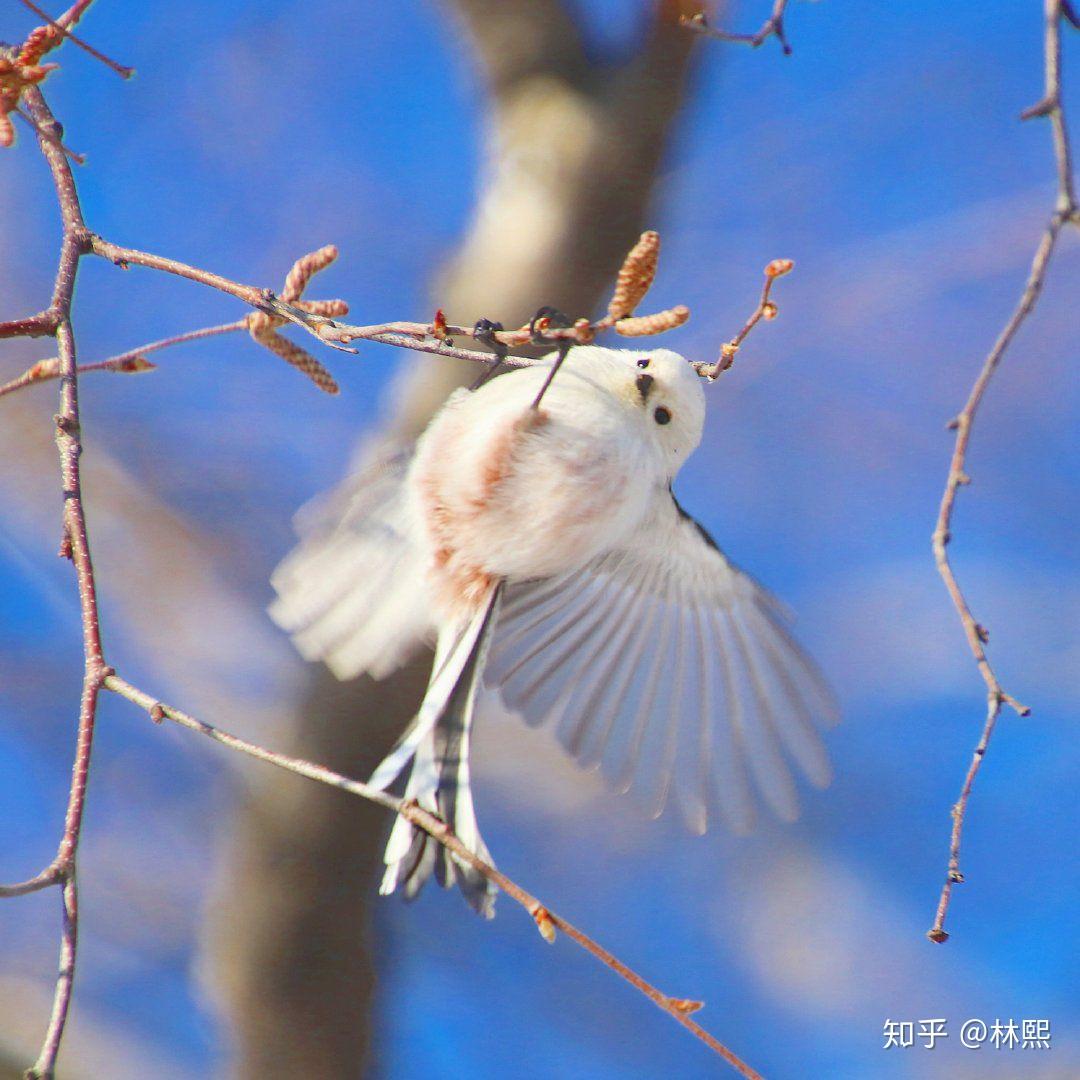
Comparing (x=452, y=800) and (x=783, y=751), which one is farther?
(x=783, y=751)

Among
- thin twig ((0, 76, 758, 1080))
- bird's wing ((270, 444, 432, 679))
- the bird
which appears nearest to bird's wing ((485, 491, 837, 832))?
the bird

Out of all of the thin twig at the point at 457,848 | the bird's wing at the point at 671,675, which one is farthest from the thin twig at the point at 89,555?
the bird's wing at the point at 671,675

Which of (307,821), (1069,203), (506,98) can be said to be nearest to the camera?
(1069,203)

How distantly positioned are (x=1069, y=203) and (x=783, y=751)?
33.9 inches

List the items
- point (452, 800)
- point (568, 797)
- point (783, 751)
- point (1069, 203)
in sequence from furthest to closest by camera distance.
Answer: point (568, 797)
point (783, 751)
point (452, 800)
point (1069, 203)

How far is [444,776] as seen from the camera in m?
0.96

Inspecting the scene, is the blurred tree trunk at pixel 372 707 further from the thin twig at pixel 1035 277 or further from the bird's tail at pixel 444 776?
the thin twig at pixel 1035 277

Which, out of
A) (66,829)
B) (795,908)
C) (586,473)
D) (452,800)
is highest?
(795,908)

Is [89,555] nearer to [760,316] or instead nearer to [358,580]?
[760,316]

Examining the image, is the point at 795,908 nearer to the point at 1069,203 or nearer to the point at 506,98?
the point at 506,98

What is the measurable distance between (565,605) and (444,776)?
39cm

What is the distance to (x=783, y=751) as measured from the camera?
127 centimetres

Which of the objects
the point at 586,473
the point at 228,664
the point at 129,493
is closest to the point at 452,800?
the point at 586,473

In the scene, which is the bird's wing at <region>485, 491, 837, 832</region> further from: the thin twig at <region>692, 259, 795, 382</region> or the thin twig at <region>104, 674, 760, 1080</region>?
the thin twig at <region>104, 674, 760, 1080</region>
